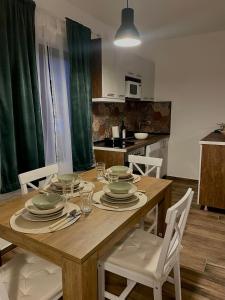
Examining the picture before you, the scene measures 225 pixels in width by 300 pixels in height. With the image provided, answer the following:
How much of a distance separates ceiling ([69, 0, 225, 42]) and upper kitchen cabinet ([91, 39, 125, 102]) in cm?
38

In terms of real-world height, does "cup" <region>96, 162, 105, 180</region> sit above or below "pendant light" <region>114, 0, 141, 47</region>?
below

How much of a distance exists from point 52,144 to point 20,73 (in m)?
0.82

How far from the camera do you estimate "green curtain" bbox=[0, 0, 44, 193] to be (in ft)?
6.56

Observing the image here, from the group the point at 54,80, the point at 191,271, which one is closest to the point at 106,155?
the point at 54,80

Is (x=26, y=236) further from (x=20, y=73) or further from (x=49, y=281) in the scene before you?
(x=20, y=73)

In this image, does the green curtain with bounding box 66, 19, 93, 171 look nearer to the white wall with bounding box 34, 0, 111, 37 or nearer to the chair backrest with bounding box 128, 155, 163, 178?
the white wall with bounding box 34, 0, 111, 37

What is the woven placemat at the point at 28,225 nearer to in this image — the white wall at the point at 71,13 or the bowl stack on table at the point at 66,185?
the bowl stack on table at the point at 66,185

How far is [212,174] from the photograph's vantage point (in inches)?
120

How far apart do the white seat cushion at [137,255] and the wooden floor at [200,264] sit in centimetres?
46

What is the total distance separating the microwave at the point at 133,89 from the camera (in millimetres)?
3514

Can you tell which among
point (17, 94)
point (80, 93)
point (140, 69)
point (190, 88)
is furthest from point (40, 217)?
point (190, 88)

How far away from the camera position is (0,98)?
198 centimetres

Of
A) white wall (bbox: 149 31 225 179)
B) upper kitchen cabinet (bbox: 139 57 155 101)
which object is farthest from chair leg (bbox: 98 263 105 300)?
white wall (bbox: 149 31 225 179)

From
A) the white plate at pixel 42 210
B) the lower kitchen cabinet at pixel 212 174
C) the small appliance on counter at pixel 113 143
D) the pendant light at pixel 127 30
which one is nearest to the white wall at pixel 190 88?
the lower kitchen cabinet at pixel 212 174
